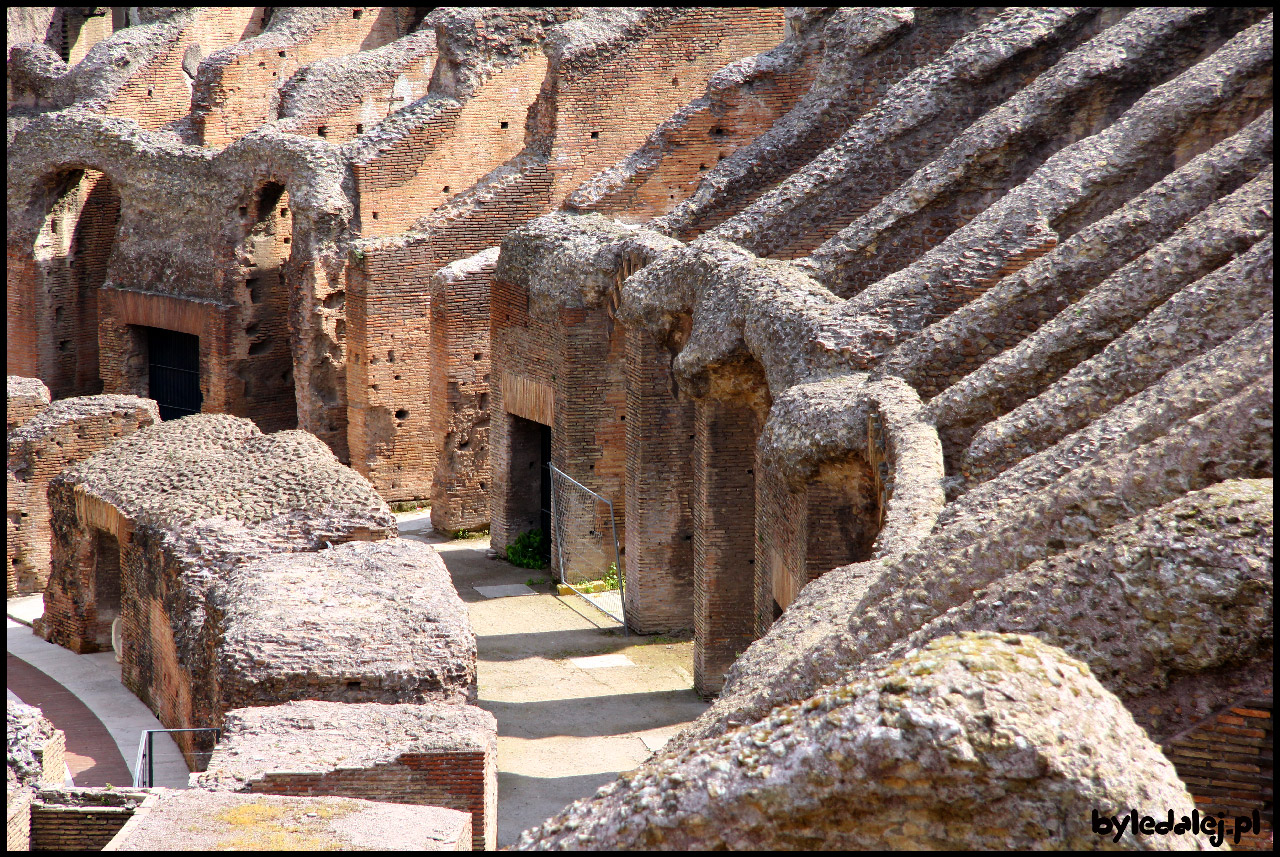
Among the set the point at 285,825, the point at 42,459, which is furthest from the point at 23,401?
the point at 285,825

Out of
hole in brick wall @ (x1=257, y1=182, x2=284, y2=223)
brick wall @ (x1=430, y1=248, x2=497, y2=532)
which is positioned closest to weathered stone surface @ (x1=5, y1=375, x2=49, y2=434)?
hole in brick wall @ (x1=257, y1=182, x2=284, y2=223)

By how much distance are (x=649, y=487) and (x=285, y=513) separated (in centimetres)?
328

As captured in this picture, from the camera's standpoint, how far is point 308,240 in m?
17.2

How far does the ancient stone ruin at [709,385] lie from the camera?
4473 millimetres

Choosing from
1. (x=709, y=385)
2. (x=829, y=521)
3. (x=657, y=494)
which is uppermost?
(x=709, y=385)

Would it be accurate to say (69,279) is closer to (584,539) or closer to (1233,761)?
(584,539)

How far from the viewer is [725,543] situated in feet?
38.7

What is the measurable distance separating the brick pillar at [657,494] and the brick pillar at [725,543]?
0.97 meters

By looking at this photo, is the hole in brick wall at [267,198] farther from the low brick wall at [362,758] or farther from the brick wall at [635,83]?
the low brick wall at [362,758]

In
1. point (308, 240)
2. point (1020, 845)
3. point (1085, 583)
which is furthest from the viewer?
point (308, 240)

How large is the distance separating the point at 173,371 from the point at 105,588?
6.70 m

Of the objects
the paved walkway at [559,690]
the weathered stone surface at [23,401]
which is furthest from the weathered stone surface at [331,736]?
the weathered stone surface at [23,401]

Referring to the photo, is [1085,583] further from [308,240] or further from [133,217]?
[133,217]

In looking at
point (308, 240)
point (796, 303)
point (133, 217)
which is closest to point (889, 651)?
point (796, 303)
